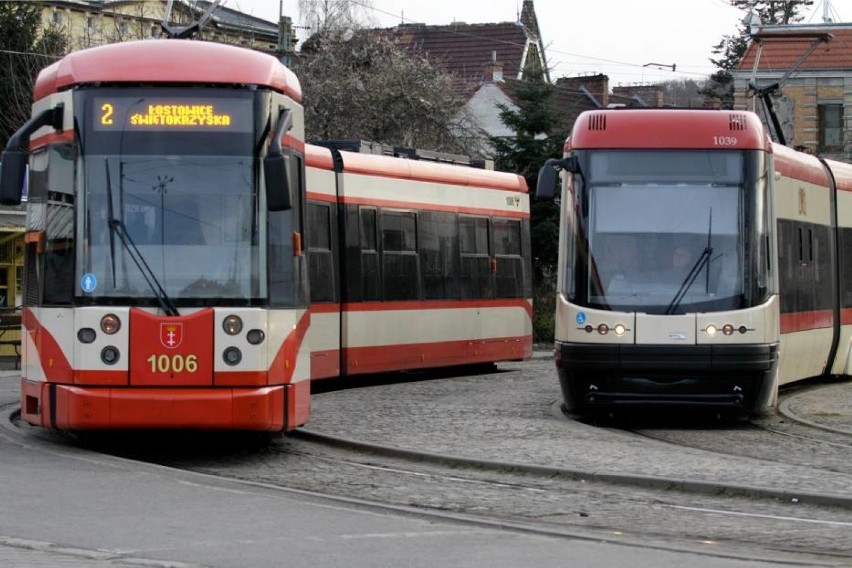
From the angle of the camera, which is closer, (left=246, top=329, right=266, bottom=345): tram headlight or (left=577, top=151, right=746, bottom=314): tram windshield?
(left=246, top=329, right=266, bottom=345): tram headlight

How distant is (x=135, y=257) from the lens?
13430 millimetres

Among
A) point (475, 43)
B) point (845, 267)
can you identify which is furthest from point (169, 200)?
point (475, 43)

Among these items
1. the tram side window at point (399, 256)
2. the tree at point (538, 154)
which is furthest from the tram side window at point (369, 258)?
the tree at point (538, 154)

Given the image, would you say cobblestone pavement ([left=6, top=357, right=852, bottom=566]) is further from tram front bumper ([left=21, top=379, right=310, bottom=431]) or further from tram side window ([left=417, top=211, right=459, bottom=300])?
tram side window ([left=417, top=211, right=459, bottom=300])

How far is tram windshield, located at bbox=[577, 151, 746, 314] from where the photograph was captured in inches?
679

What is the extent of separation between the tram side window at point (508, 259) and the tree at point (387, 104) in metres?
18.1

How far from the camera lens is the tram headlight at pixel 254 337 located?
13.4m

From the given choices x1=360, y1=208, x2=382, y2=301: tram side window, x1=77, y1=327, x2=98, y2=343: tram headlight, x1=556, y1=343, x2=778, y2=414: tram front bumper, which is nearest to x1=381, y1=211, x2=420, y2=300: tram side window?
x1=360, y1=208, x2=382, y2=301: tram side window

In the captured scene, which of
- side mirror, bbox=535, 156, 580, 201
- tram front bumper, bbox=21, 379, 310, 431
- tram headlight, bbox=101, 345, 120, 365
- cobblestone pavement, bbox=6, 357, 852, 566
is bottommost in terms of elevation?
cobblestone pavement, bbox=6, 357, 852, 566

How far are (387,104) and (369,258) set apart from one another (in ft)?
79.9

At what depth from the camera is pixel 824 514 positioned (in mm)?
11367

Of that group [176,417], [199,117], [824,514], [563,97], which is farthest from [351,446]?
[563,97]

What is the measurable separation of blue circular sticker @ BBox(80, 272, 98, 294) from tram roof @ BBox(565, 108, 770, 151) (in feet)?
20.6

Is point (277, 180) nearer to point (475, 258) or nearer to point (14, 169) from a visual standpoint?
point (14, 169)
